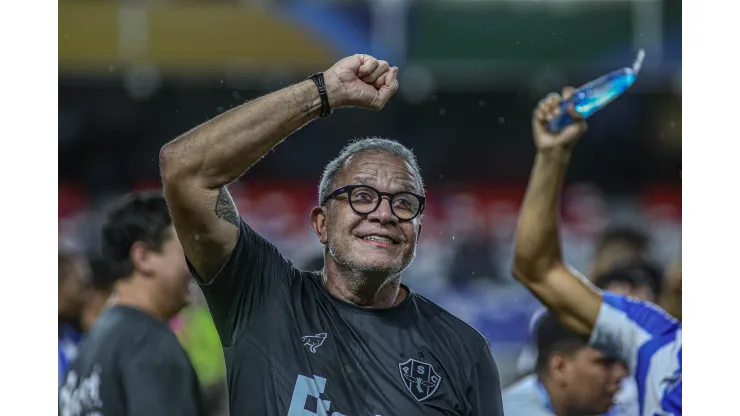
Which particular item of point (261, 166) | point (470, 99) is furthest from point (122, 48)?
point (470, 99)

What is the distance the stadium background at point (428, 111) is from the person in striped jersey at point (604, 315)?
1.19m

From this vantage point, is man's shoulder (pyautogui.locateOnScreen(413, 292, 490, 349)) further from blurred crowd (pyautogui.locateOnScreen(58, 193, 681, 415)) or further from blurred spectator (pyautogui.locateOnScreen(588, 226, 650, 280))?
blurred spectator (pyautogui.locateOnScreen(588, 226, 650, 280))

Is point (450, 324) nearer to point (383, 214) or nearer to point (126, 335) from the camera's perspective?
point (383, 214)

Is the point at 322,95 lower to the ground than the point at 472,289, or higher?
higher

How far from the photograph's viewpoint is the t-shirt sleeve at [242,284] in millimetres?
2045

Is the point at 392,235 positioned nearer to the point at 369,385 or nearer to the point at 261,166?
the point at 369,385

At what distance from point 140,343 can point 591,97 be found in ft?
6.35

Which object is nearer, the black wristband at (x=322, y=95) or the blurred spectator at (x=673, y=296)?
the black wristband at (x=322, y=95)

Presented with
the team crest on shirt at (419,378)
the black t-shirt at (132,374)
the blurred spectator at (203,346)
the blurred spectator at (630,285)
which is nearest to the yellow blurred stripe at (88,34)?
the blurred spectator at (203,346)

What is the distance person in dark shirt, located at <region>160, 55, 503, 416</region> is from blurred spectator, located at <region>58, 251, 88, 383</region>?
2508 mm

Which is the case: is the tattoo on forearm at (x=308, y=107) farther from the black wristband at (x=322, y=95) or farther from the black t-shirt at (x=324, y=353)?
the black t-shirt at (x=324, y=353)

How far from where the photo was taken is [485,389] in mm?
2174

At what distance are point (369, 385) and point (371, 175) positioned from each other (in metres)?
0.54

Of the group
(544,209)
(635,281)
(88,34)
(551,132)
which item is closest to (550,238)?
(544,209)
